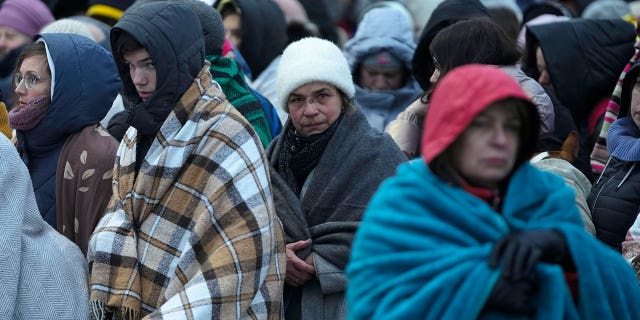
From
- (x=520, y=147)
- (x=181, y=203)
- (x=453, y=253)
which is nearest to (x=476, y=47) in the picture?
(x=181, y=203)

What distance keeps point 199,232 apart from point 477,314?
1.54 meters

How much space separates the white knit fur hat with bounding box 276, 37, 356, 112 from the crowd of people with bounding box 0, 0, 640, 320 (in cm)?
1

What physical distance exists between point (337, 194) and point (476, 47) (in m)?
0.96

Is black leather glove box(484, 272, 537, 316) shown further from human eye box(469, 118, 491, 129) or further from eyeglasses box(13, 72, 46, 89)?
eyeglasses box(13, 72, 46, 89)

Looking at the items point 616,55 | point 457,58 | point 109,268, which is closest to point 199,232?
point 109,268

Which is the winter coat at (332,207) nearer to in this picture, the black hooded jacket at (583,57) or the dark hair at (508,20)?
the black hooded jacket at (583,57)

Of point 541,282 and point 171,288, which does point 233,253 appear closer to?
point 171,288

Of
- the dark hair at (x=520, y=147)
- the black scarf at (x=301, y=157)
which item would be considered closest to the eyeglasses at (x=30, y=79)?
the black scarf at (x=301, y=157)

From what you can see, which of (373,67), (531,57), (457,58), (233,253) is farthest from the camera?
(373,67)

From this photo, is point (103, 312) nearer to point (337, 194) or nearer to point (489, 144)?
point (337, 194)

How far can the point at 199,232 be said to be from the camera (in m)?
4.77

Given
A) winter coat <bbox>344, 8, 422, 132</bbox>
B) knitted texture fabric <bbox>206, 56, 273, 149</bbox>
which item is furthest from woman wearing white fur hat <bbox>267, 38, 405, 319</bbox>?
winter coat <bbox>344, 8, 422, 132</bbox>

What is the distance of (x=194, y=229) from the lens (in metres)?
4.79

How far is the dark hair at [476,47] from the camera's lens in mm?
5418
